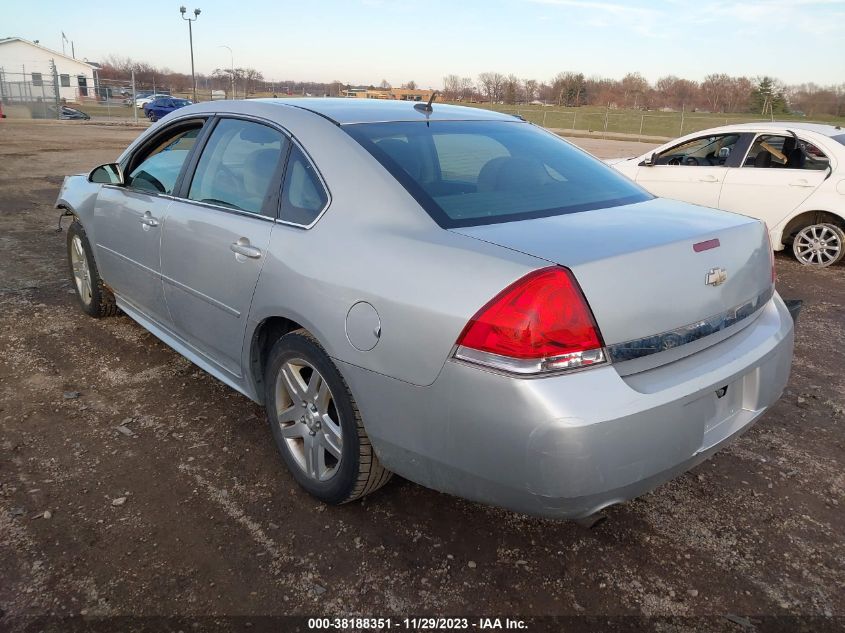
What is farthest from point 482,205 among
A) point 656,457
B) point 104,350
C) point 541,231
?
point 104,350

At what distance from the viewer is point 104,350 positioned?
14.3 feet

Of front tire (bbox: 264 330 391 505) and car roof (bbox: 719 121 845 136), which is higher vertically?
car roof (bbox: 719 121 845 136)

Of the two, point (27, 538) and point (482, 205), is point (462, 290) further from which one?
point (27, 538)

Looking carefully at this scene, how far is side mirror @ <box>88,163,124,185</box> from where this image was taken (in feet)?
13.4

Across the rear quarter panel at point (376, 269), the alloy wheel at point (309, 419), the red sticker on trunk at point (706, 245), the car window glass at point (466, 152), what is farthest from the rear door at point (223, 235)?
the red sticker on trunk at point (706, 245)

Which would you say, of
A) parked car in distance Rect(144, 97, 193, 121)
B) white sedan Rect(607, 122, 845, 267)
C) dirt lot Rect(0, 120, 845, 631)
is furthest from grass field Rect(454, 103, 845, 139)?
dirt lot Rect(0, 120, 845, 631)

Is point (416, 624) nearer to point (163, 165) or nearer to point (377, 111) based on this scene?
point (377, 111)

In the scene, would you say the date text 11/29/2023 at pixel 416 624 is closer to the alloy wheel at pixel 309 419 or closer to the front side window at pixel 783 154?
the alloy wheel at pixel 309 419

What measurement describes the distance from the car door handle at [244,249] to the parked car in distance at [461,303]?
0.6 inches

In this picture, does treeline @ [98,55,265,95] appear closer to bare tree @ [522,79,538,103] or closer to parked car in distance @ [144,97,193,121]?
parked car in distance @ [144,97,193,121]

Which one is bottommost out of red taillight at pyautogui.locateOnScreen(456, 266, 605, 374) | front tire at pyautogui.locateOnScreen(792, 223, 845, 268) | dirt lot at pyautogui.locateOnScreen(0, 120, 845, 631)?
dirt lot at pyautogui.locateOnScreen(0, 120, 845, 631)

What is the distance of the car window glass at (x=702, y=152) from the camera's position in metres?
7.81

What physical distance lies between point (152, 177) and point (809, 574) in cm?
378

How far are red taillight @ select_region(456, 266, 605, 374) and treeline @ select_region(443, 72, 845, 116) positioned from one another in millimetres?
60601
